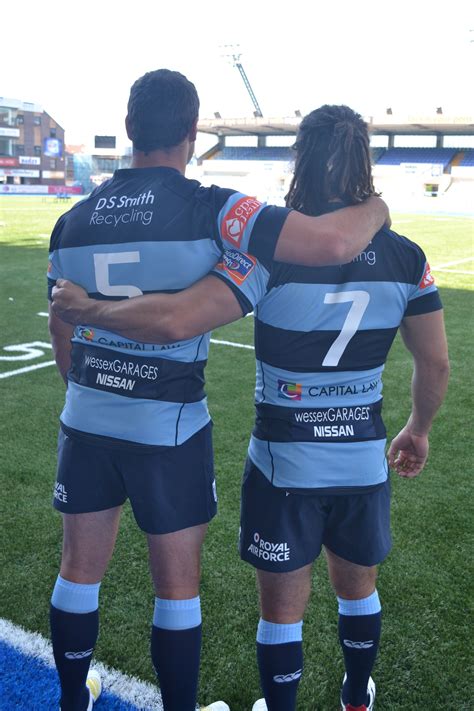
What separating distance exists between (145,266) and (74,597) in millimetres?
960

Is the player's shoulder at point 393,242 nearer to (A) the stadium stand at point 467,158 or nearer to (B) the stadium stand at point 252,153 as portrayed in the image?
(A) the stadium stand at point 467,158

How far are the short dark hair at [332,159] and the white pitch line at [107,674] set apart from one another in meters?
1.68

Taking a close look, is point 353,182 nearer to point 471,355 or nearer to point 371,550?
point 371,550

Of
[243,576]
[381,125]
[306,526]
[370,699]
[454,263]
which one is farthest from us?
[381,125]

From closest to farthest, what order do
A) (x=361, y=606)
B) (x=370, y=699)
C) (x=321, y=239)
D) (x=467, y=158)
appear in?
(x=321, y=239), (x=361, y=606), (x=370, y=699), (x=467, y=158)

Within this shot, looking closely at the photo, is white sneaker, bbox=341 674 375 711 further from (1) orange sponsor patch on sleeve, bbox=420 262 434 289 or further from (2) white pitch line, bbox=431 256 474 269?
(2) white pitch line, bbox=431 256 474 269

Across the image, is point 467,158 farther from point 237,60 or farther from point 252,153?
point 237,60

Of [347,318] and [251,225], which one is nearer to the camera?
[251,225]

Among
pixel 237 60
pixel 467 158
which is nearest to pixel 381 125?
pixel 467 158

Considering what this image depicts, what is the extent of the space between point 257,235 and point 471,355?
593cm

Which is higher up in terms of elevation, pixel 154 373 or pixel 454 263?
pixel 154 373

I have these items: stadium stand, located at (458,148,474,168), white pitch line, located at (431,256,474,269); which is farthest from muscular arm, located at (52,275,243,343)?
stadium stand, located at (458,148,474,168)

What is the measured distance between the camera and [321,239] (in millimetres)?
1643

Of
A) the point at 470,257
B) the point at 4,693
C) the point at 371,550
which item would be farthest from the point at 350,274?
the point at 470,257
